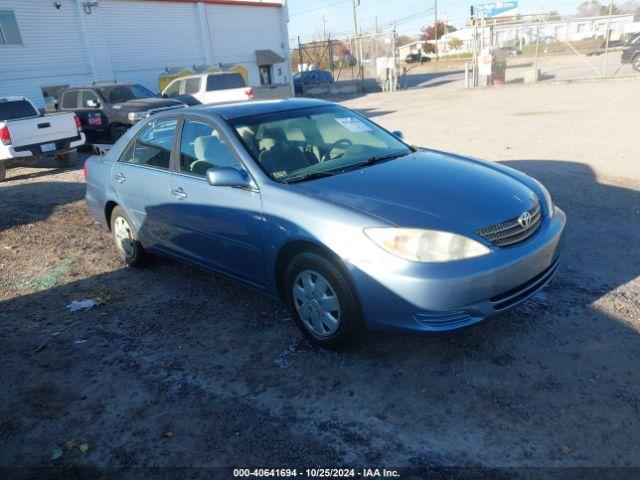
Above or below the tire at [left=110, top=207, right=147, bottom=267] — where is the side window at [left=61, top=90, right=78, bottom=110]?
above

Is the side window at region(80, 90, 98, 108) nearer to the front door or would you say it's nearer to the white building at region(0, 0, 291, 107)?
the white building at region(0, 0, 291, 107)

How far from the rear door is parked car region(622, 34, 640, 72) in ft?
86.9

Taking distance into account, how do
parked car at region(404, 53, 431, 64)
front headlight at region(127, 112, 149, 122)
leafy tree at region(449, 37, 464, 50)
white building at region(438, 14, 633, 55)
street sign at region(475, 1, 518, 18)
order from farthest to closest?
parked car at region(404, 53, 431, 64) → leafy tree at region(449, 37, 464, 50) → street sign at region(475, 1, 518, 18) → white building at region(438, 14, 633, 55) → front headlight at region(127, 112, 149, 122)

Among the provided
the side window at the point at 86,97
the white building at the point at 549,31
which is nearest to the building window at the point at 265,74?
the white building at the point at 549,31

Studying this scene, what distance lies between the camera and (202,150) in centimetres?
427

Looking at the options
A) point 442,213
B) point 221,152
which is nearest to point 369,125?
point 221,152

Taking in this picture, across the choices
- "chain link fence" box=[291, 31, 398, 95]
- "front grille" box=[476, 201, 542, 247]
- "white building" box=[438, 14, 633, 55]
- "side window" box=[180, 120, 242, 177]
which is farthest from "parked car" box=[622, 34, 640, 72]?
"side window" box=[180, 120, 242, 177]

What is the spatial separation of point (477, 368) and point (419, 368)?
0.36 meters

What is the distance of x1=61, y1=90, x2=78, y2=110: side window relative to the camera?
1427cm

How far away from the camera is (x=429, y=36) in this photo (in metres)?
73.1

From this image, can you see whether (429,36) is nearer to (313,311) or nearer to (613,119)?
(613,119)

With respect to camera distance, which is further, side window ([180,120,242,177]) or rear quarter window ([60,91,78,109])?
rear quarter window ([60,91,78,109])

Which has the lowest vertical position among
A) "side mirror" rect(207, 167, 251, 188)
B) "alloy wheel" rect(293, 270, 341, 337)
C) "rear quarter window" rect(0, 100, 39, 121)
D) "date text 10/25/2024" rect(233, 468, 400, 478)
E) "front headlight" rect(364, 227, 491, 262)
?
"date text 10/25/2024" rect(233, 468, 400, 478)

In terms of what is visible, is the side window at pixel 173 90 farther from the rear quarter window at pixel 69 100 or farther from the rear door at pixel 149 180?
the rear door at pixel 149 180
